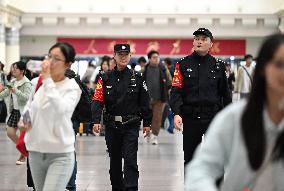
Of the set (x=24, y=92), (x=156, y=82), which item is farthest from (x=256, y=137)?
(x=156, y=82)

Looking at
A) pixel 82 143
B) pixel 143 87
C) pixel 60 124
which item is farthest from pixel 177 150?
pixel 60 124

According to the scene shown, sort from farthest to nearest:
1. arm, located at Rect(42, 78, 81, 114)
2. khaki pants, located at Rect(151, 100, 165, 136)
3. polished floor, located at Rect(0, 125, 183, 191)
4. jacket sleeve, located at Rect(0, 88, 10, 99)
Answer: khaki pants, located at Rect(151, 100, 165, 136)
jacket sleeve, located at Rect(0, 88, 10, 99)
polished floor, located at Rect(0, 125, 183, 191)
arm, located at Rect(42, 78, 81, 114)

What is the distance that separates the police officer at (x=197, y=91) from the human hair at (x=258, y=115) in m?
5.11

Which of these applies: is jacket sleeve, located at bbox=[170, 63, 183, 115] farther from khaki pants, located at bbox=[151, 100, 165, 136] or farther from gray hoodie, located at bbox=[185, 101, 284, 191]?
khaki pants, located at bbox=[151, 100, 165, 136]

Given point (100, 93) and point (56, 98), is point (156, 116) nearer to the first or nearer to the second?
point (100, 93)

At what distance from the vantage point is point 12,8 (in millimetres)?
28641

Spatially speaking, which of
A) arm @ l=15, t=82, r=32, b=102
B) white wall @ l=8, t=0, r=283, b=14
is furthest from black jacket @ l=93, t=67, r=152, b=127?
white wall @ l=8, t=0, r=283, b=14

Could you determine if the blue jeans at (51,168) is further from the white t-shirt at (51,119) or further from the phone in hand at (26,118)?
the phone in hand at (26,118)

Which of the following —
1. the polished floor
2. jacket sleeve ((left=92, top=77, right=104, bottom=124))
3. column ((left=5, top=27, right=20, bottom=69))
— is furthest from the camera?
column ((left=5, top=27, right=20, bottom=69))

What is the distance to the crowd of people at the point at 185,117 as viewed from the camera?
342cm

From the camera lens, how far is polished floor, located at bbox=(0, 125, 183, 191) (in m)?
10.6

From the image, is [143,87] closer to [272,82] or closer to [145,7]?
[272,82]

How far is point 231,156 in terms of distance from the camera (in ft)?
11.5

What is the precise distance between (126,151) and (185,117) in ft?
2.91
